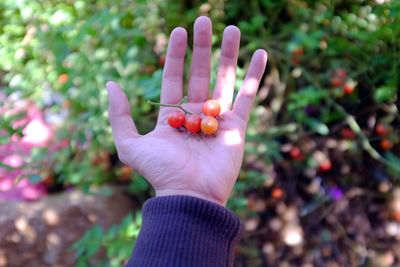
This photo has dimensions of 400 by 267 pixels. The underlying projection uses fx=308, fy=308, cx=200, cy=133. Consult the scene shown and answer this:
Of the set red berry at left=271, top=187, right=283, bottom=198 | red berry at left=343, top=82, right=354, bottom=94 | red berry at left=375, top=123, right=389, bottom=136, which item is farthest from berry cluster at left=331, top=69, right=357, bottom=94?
red berry at left=271, top=187, right=283, bottom=198

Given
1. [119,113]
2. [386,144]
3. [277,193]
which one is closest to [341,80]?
[386,144]

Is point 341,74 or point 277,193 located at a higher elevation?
point 341,74

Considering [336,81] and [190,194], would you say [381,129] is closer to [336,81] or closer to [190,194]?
[336,81]

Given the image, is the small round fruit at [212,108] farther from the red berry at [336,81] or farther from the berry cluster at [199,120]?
the red berry at [336,81]

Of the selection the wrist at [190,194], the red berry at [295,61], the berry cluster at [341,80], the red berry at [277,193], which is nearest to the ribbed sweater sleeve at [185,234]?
the wrist at [190,194]

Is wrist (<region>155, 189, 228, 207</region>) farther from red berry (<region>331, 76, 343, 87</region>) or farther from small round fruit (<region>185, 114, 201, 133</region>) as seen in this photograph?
red berry (<region>331, 76, 343, 87</region>)

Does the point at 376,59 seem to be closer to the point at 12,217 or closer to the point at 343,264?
the point at 343,264

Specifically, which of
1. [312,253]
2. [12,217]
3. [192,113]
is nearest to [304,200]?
[312,253]
